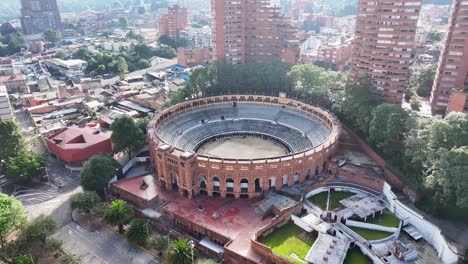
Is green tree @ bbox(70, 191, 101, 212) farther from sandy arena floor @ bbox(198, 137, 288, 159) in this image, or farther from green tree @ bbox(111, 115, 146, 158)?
sandy arena floor @ bbox(198, 137, 288, 159)

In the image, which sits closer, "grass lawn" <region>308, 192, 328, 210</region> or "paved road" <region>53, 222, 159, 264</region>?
"paved road" <region>53, 222, 159, 264</region>

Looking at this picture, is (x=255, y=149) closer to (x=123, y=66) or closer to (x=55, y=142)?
(x=55, y=142)

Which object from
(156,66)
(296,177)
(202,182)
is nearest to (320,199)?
(296,177)

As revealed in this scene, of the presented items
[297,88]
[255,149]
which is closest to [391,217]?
[255,149]

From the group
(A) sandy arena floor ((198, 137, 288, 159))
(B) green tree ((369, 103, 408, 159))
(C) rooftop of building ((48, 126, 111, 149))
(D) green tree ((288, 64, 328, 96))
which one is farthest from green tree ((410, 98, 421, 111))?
(C) rooftop of building ((48, 126, 111, 149))

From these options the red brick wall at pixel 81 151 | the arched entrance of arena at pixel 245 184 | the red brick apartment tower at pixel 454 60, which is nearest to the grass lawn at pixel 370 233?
the arched entrance of arena at pixel 245 184

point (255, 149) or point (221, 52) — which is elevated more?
point (221, 52)
